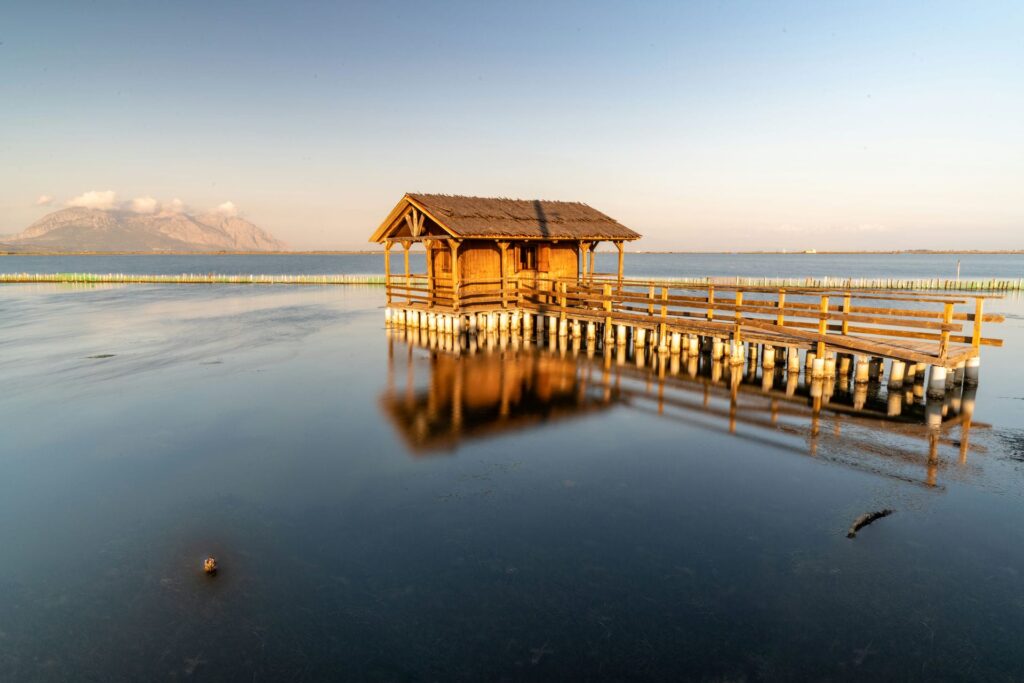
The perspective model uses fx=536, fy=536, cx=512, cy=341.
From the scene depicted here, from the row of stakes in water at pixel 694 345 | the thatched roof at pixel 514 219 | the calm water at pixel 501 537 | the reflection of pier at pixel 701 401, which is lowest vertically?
the calm water at pixel 501 537

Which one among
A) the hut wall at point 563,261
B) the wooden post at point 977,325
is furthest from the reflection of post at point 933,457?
the hut wall at point 563,261

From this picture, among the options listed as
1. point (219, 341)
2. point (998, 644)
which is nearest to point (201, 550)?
point (998, 644)

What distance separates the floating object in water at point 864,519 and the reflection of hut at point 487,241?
61.9ft

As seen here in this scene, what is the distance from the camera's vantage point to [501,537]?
26.9 feet

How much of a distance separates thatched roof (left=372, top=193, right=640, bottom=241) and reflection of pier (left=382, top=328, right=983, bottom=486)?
21.8 feet

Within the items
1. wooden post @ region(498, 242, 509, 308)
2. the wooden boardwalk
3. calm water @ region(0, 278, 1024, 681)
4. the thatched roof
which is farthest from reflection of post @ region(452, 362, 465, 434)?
wooden post @ region(498, 242, 509, 308)

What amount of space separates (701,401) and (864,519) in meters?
7.02

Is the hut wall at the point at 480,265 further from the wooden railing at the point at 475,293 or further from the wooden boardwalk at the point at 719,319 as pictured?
the wooden boardwalk at the point at 719,319

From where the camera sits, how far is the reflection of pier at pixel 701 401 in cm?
1200

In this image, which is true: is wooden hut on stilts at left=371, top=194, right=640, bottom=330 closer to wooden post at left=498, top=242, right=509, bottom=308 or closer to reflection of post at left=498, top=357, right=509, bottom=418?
wooden post at left=498, top=242, right=509, bottom=308

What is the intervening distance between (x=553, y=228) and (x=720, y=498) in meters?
20.8

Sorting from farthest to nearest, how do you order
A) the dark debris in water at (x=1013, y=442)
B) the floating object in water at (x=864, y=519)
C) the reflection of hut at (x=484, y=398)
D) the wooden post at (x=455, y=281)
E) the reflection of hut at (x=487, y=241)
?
the reflection of hut at (x=487, y=241), the wooden post at (x=455, y=281), the reflection of hut at (x=484, y=398), the dark debris in water at (x=1013, y=442), the floating object in water at (x=864, y=519)

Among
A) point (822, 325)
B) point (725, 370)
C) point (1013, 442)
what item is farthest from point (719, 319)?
point (1013, 442)

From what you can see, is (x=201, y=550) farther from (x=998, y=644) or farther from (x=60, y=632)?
(x=998, y=644)
